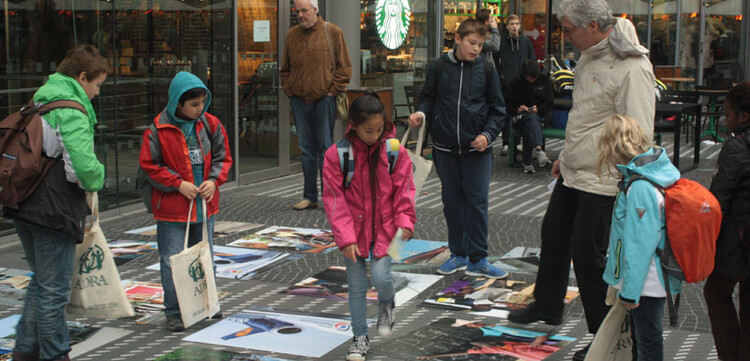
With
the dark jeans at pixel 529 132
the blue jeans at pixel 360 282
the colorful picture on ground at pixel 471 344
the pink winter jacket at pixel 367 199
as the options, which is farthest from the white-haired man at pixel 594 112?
the dark jeans at pixel 529 132

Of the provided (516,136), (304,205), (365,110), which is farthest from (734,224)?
(516,136)

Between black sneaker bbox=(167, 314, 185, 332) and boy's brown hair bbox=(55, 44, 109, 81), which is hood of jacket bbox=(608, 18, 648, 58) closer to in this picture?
boy's brown hair bbox=(55, 44, 109, 81)

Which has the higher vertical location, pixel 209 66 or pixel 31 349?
pixel 209 66

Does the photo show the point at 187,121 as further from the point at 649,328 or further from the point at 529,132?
the point at 529,132

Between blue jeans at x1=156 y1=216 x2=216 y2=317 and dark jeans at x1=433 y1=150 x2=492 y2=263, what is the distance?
1.93 meters

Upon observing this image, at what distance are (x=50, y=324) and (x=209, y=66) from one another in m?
6.38

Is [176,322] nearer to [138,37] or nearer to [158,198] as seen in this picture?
[158,198]

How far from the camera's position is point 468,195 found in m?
6.73

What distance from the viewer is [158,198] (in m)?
5.45

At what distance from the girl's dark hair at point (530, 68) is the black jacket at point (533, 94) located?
0.71 ft

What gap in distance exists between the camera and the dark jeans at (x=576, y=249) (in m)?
4.79

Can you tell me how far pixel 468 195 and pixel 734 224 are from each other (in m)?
2.53

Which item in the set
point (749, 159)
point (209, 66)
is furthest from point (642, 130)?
point (209, 66)

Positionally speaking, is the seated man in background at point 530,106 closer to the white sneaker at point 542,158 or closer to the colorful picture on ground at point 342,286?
the white sneaker at point 542,158
